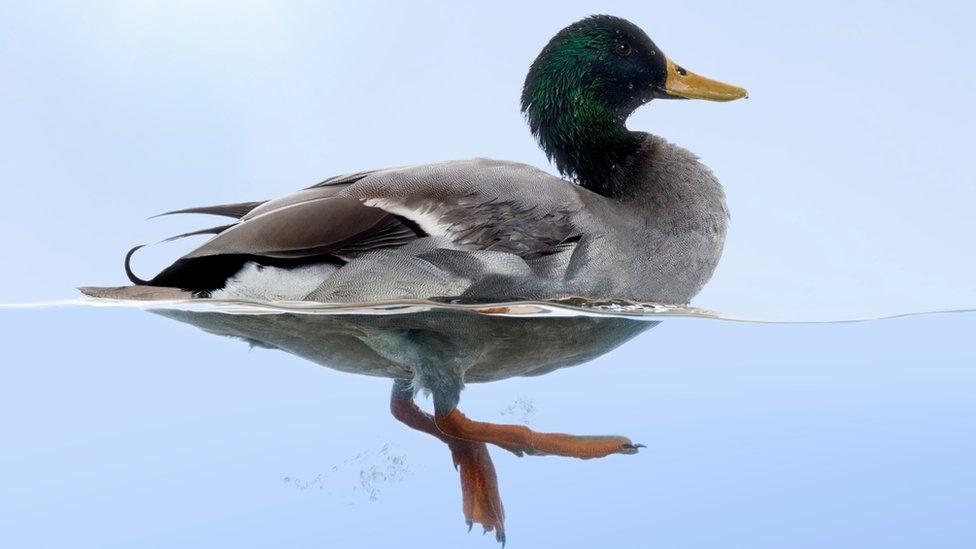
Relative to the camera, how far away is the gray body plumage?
1.83 meters

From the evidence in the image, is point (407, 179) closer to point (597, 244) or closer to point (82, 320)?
point (597, 244)

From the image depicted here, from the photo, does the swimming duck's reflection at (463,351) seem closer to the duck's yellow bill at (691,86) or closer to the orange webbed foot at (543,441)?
the orange webbed foot at (543,441)

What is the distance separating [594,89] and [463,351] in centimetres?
74

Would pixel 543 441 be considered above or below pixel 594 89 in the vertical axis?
below

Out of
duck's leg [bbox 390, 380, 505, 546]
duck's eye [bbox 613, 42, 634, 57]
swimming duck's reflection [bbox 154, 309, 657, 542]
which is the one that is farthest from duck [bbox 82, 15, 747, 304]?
duck's leg [bbox 390, 380, 505, 546]

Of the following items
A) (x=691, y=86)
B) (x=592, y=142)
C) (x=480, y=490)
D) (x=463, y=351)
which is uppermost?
(x=691, y=86)

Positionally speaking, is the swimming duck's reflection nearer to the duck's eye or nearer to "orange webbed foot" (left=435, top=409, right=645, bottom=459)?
"orange webbed foot" (left=435, top=409, right=645, bottom=459)

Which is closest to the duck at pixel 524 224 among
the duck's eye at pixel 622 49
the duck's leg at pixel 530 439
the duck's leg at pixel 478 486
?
the duck's eye at pixel 622 49

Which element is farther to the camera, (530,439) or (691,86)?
(691,86)

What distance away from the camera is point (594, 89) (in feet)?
7.29

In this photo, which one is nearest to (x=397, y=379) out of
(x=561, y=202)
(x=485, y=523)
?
(x=485, y=523)

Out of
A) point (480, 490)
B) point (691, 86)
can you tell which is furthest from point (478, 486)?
point (691, 86)

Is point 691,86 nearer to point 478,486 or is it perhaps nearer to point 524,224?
point 524,224

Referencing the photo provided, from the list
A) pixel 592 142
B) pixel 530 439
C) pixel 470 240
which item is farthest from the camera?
pixel 592 142
